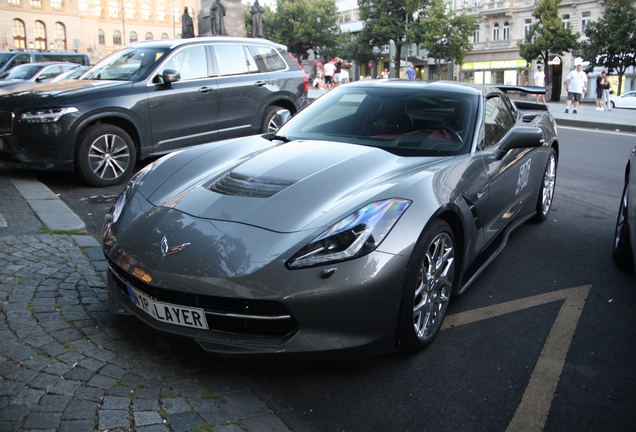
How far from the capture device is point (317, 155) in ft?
11.0

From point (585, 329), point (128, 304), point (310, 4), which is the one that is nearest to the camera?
point (128, 304)

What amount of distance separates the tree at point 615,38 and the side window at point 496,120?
41007 millimetres

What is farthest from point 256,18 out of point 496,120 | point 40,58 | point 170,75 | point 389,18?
point 389,18

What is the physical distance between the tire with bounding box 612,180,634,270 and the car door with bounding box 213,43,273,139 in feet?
16.6

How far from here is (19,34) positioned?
81375 mm

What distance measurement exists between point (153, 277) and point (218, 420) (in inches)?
26.7

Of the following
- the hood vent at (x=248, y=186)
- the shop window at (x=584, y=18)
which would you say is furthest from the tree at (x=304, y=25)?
the hood vent at (x=248, y=186)

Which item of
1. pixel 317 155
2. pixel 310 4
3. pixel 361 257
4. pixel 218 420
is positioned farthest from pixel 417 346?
pixel 310 4

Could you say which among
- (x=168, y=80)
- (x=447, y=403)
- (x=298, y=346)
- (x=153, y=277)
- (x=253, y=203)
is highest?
(x=168, y=80)

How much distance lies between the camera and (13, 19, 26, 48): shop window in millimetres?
80588

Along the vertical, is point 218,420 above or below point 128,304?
below

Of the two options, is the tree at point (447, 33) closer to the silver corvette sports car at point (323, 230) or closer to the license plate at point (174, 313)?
the silver corvette sports car at point (323, 230)

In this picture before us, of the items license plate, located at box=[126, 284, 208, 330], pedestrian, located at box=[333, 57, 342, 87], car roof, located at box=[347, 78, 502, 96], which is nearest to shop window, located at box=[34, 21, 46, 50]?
pedestrian, located at box=[333, 57, 342, 87]

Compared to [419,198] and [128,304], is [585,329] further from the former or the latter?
[128,304]
